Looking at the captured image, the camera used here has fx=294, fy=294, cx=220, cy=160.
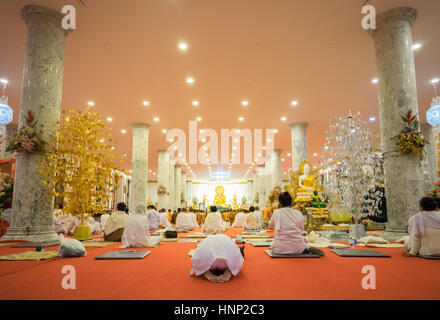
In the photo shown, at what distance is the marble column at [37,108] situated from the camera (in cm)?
546

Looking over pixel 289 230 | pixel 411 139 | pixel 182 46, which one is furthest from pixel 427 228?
pixel 182 46

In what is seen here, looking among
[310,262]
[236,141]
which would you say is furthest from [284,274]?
[236,141]

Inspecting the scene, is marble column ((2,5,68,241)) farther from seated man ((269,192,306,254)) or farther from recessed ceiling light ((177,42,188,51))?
seated man ((269,192,306,254))

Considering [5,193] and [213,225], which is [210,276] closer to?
[5,193]

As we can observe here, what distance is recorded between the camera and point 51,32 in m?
5.95

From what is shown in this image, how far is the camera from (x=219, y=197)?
116 feet

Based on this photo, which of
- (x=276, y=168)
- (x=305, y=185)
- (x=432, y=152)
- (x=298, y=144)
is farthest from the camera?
(x=276, y=168)

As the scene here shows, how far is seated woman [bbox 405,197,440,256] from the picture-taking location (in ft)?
13.5

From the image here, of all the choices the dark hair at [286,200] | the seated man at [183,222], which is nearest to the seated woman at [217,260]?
the dark hair at [286,200]

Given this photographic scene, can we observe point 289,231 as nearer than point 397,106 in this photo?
Yes

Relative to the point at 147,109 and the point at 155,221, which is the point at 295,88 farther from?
the point at 155,221

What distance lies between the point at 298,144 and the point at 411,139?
7605 mm

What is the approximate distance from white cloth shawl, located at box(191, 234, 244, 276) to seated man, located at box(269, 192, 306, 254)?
152cm
